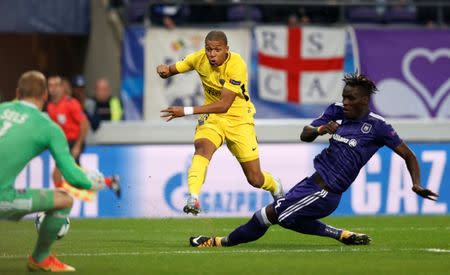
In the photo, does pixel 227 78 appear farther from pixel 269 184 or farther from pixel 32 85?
pixel 32 85

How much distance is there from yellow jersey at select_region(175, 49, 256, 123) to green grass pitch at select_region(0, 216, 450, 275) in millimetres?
1370

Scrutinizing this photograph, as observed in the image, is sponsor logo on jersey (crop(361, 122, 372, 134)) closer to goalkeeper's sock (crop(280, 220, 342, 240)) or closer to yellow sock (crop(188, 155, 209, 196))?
goalkeeper's sock (crop(280, 220, 342, 240))

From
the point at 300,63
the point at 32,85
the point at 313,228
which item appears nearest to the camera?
the point at 32,85

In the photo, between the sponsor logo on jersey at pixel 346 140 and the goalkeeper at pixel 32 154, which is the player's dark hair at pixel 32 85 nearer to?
the goalkeeper at pixel 32 154

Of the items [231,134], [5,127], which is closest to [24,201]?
[5,127]

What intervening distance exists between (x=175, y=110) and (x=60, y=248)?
1.76 meters

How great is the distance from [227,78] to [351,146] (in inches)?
92.5

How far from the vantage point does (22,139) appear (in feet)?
33.2

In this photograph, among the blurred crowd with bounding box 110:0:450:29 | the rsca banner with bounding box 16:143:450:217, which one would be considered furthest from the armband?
the blurred crowd with bounding box 110:0:450:29

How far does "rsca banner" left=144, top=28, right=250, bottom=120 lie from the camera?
22.7 m

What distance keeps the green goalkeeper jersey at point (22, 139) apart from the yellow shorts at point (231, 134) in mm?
4657

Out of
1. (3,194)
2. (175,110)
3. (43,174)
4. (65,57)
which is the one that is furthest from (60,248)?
(65,57)

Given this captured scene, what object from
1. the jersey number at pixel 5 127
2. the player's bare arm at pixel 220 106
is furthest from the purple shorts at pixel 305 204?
the jersey number at pixel 5 127

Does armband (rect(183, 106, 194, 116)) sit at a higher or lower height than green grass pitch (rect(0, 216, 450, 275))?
higher
